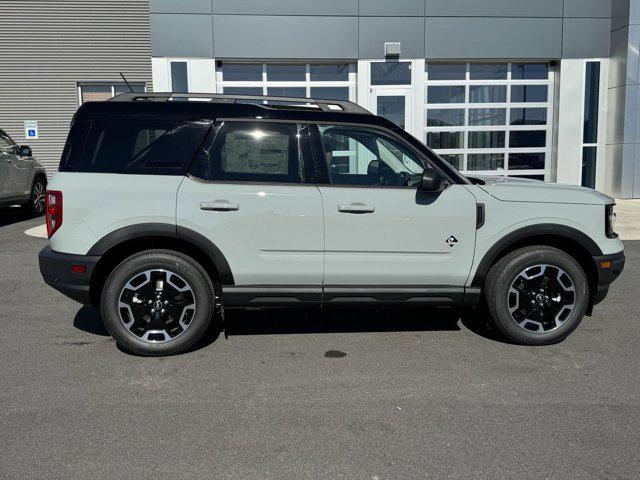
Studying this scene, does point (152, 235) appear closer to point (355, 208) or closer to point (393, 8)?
point (355, 208)

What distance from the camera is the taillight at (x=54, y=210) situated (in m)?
4.20

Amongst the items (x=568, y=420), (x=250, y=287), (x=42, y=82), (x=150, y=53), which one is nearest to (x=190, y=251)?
(x=250, y=287)

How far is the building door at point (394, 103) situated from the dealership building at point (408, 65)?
0.09 feet

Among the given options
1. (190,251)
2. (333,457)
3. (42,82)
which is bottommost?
(333,457)

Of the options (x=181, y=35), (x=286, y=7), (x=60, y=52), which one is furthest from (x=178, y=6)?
(x=60, y=52)

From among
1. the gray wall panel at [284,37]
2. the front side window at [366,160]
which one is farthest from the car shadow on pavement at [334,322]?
the gray wall panel at [284,37]

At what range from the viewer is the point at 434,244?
4.43 m

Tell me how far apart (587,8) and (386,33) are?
5148 mm

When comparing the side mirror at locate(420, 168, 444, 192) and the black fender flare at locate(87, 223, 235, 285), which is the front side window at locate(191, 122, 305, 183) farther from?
the side mirror at locate(420, 168, 444, 192)

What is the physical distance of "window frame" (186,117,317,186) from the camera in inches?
170

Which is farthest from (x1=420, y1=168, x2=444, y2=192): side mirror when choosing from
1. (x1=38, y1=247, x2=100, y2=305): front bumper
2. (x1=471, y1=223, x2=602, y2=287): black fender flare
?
(x1=38, y1=247, x2=100, y2=305): front bumper

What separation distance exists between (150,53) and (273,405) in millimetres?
13265

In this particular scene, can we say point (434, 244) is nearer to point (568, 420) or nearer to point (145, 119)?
point (568, 420)

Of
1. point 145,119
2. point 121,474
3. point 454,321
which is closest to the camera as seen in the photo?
point 121,474
